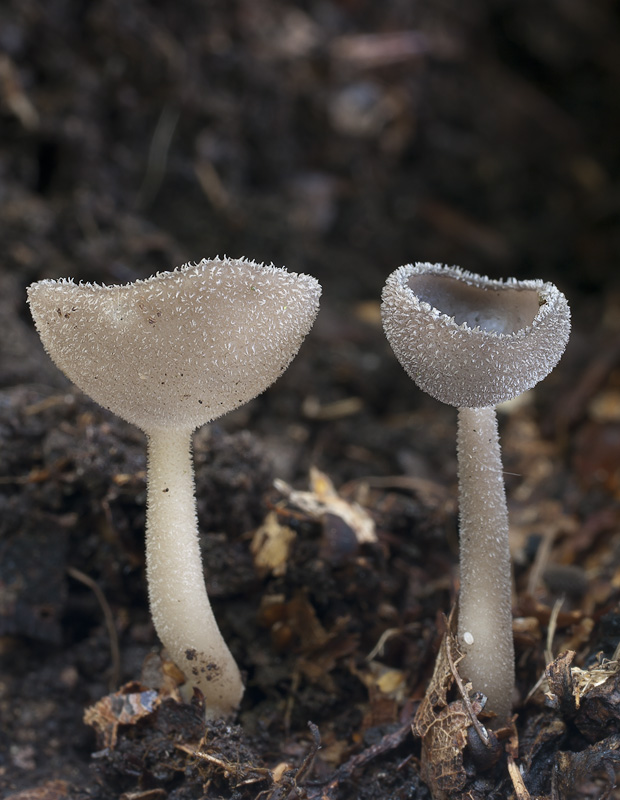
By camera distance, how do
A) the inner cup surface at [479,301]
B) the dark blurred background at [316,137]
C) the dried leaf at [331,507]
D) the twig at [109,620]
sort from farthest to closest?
1. the dark blurred background at [316,137]
2. the dried leaf at [331,507]
3. the twig at [109,620]
4. the inner cup surface at [479,301]

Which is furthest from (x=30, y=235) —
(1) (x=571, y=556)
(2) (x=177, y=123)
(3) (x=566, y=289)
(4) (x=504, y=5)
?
(4) (x=504, y=5)

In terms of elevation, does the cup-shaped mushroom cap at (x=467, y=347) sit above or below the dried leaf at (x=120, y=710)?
above

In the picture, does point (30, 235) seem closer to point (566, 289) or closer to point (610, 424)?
point (610, 424)

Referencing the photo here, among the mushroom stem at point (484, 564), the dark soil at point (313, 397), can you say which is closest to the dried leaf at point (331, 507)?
the dark soil at point (313, 397)

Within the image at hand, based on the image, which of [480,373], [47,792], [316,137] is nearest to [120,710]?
[47,792]

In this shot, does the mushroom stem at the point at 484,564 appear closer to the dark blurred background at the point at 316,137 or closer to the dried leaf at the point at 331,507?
the dried leaf at the point at 331,507

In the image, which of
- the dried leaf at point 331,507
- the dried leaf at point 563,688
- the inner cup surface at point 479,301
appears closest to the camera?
the dried leaf at point 563,688

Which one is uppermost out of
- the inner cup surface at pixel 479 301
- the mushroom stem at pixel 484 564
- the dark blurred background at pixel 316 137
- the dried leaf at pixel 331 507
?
the dark blurred background at pixel 316 137

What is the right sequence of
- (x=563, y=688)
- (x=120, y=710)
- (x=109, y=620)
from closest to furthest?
1. (x=563, y=688)
2. (x=120, y=710)
3. (x=109, y=620)

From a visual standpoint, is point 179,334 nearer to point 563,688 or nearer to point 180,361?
point 180,361

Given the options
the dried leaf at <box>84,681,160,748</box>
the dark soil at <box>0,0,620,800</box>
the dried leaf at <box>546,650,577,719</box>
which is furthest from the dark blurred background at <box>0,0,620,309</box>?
the dried leaf at <box>546,650,577,719</box>
